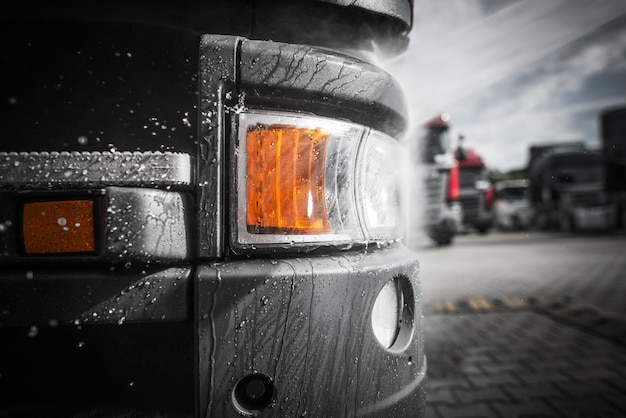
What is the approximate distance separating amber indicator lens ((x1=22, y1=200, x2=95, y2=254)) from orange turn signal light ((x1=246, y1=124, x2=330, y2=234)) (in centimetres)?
34

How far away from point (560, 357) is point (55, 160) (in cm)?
314

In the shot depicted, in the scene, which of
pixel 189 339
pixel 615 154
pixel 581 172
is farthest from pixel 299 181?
pixel 581 172

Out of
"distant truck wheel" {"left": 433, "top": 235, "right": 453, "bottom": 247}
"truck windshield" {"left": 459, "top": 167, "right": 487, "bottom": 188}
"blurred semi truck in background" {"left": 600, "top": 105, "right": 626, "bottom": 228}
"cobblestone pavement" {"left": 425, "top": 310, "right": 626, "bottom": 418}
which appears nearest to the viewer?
"cobblestone pavement" {"left": 425, "top": 310, "right": 626, "bottom": 418}

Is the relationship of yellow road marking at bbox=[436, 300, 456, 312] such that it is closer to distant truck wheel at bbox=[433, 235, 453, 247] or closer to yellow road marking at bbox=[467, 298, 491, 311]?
yellow road marking at bbox=[467, 298, 491, 311]

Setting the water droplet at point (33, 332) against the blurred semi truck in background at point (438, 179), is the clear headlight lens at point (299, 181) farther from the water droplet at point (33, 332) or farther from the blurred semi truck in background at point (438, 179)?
the blurred semi truck in background at point (438, 179)

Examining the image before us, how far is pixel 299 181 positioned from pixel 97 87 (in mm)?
498

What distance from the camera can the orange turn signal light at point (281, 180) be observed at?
36.3 inches

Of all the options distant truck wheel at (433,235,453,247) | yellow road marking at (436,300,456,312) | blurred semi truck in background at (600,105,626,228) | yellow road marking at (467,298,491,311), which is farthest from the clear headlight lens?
blurred semi truck in background at (600,105,626,228)

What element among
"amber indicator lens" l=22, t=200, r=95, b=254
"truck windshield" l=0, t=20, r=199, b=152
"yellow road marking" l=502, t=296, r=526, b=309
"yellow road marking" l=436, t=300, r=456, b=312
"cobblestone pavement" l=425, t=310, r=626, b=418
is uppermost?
"truck windshield" l=0, t=20, r=199, b=152

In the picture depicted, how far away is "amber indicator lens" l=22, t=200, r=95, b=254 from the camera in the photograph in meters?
0.84

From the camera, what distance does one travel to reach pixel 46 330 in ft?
2.90

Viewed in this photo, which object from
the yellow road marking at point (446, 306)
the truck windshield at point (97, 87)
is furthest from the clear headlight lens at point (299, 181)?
the yellow road marking at point (446, 306)

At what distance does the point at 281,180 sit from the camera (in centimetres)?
93

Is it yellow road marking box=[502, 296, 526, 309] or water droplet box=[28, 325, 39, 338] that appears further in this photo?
yellow road marking box=[502, 296, 526, 309]
